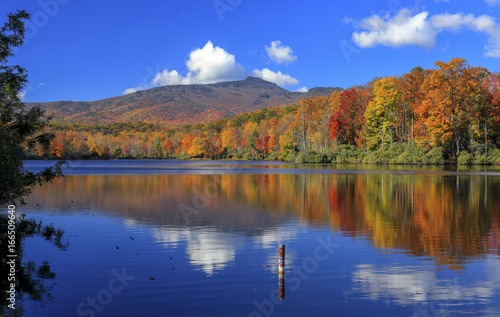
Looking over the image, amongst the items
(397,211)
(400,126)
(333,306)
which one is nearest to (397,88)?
(400,126)

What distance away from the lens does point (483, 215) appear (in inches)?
746

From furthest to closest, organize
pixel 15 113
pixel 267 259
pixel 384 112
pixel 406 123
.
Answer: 1. pixel 384 112
2. pixel 406 123
3. pixel 15 113
4. pixel 267 259

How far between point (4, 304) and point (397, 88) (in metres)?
75.8

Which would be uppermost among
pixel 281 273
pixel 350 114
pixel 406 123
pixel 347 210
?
pixel 350 114

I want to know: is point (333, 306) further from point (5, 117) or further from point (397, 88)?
point (397, 88)

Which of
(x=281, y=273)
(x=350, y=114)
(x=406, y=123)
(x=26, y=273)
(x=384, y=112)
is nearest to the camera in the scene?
(x=281, y=273)

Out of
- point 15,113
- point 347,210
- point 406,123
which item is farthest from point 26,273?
point 406,123

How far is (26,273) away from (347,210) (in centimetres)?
1459

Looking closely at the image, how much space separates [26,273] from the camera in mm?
9844

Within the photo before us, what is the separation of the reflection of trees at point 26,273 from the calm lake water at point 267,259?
125 millimetres

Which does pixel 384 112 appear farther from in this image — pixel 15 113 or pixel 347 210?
pixel 15 113

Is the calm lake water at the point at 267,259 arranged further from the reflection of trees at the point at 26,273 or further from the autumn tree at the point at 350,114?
the autumn tree at the point at 350,114

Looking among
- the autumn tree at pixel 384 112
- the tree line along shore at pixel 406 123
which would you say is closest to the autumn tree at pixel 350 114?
the tree line along shore at pixel 406 123

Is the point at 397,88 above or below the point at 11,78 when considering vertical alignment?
above
